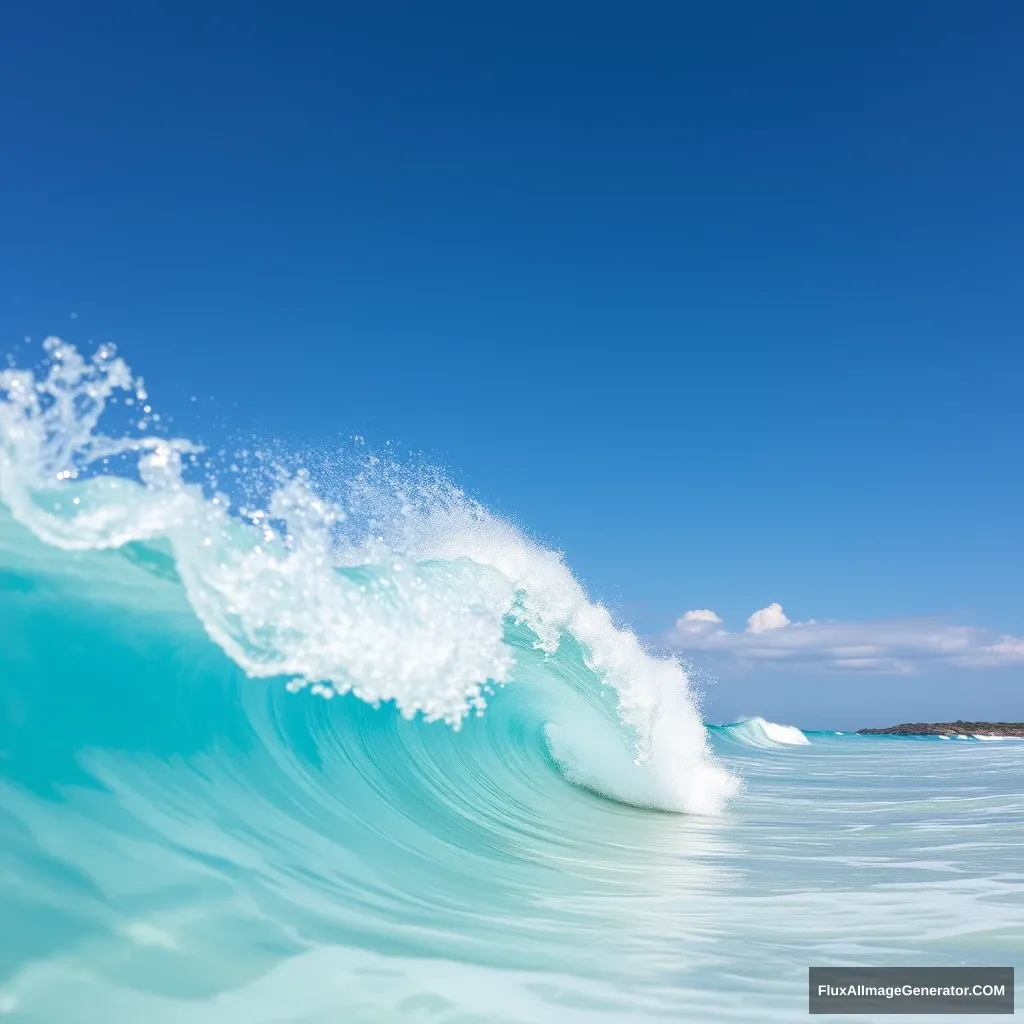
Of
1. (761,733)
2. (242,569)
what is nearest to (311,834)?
(242,569)

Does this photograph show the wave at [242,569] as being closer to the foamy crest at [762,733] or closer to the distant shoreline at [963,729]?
the foamy crest at [762,733]

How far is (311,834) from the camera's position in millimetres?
6168

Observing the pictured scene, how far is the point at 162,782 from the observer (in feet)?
18.6

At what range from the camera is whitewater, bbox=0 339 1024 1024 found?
3.97 m

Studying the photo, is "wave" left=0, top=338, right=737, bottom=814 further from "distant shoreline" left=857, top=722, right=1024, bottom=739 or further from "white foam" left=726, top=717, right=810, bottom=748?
"distant shoreline" left=857, top=722, right=1024, bottom=739

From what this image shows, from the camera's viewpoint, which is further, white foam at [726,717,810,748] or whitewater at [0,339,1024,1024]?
white foam at [726,717,810,748]

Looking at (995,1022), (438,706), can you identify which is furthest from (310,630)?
(995,1022)

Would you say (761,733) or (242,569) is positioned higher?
(761,733)

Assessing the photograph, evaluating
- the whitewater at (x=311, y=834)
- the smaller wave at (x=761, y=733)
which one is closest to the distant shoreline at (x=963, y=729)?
the smaller wave at (x=761, y=733)

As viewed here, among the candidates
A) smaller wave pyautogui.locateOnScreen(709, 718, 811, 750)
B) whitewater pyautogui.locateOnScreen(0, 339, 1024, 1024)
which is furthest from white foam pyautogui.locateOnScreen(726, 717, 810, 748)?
whitewater pyautogui.locateOnScreen(0, 339, 1024, 1024)

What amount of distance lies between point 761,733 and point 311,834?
40.0 m

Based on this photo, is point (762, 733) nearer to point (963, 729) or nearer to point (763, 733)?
point (763, 733)

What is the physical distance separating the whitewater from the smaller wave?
28.6 metres

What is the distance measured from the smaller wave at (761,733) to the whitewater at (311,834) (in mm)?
28565
